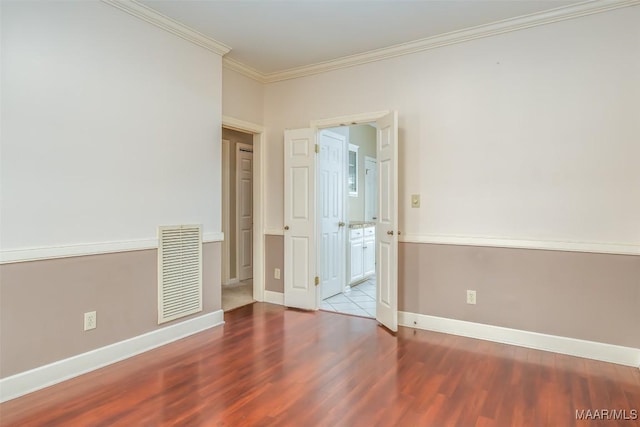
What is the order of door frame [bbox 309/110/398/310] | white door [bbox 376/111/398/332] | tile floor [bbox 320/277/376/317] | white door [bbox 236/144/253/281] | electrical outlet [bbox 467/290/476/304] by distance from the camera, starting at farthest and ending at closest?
white door [bbox 236/144/253/281] → tile floor [bbox 320/277/376/317] → door frame [bbox 309/110/398/310] → white door [bbox 376/111/398/332] → electrical outlet [bbox 467/290/476/304]

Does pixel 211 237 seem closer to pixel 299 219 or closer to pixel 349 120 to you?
pixel 299 219

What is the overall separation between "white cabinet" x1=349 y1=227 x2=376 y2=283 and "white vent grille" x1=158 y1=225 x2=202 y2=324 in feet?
7.82

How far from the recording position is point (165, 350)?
9.84ft

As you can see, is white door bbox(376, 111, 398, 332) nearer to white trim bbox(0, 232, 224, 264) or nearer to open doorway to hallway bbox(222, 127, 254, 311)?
white trim bbox(0, 232, 224, 264)

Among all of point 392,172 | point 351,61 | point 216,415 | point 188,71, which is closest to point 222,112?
point 188,71

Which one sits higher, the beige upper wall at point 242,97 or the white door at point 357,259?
the beige upper wall at point 242,97

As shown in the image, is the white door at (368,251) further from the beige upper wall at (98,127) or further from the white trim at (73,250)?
the white trim at (73,250)

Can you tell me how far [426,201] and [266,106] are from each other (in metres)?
2.29

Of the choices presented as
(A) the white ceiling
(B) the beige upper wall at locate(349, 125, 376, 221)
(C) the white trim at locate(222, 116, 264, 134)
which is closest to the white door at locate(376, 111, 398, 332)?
(A) the white ceiling

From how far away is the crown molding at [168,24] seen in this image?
2797 millimetres

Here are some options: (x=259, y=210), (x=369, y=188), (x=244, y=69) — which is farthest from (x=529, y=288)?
(x=369, y=188)

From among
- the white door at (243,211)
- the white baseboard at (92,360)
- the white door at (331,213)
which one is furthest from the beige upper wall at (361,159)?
the white baseboard at (92,360)

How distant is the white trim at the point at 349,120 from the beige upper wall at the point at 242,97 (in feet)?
2.37

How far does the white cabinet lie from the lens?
529 cm
